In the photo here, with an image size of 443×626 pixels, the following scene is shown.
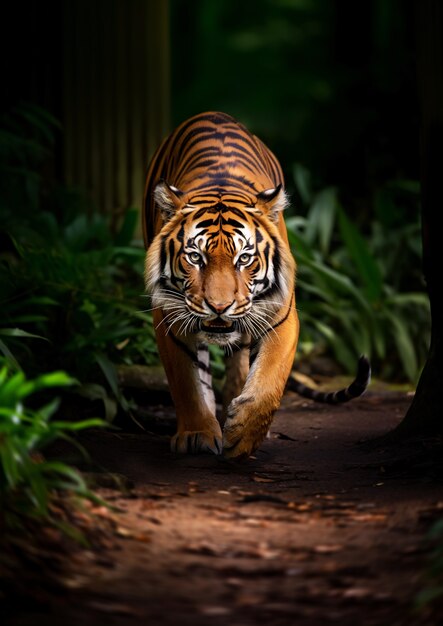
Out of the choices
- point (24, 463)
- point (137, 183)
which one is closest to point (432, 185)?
point (24, 463)

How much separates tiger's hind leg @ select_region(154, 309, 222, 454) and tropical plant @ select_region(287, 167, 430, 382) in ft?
8.79

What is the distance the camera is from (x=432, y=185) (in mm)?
3963

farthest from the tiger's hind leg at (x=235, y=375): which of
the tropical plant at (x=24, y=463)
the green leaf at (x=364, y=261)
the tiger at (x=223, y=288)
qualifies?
the green leaf at (x=364, y=261)

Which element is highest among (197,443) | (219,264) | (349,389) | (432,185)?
(432,185)

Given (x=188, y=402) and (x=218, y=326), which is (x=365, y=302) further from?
(x=218, y=326)

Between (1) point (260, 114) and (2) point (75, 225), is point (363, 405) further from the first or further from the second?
(1) point (260, 114)

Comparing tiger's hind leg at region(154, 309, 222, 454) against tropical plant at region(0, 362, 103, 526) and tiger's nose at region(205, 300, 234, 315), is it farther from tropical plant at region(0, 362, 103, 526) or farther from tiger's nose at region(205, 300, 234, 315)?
tropical plant at region(0, 362, 103, 526)

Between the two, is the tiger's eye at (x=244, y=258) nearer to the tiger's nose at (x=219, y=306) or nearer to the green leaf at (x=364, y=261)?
the tiger's nose at (x=219, y=306)

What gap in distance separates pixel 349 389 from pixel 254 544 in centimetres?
194

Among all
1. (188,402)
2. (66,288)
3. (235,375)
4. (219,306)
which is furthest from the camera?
(66,288)

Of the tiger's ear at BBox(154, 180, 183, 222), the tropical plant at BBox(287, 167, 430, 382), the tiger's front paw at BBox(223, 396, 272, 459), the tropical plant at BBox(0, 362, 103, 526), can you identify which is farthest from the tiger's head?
the tropical plant at BBox(287, 167, 430, 382)

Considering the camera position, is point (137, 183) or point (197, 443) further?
point (137, 183)

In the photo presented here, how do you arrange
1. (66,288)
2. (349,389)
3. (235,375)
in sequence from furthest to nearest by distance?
(66,288), (235,375), (349,389)

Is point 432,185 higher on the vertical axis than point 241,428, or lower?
higher
